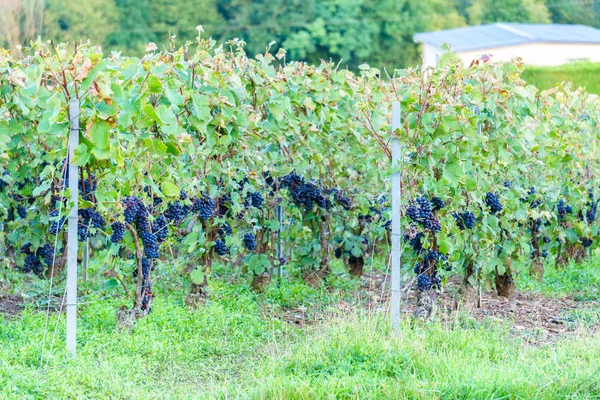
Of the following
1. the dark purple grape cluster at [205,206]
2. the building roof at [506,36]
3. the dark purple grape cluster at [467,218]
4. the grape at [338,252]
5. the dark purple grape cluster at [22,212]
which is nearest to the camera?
the dark purple grape cluster at [205,206]

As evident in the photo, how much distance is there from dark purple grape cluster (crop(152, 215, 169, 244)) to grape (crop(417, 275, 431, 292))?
5.38ft

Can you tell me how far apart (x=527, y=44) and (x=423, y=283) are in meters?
24.9

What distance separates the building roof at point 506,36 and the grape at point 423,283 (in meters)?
24.0

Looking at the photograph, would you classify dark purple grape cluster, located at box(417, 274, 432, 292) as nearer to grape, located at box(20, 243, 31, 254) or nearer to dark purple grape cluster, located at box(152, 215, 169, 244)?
dark purple grape cluster, located at box(152, 215, 169, 244)

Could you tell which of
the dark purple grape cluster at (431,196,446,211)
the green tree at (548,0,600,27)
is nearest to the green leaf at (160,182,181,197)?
the dark purple grape cluster at (431,196,446,211)

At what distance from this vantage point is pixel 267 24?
33.8 metres

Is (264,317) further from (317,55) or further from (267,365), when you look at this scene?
(317,55)

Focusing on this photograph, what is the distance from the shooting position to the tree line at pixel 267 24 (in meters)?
31.4

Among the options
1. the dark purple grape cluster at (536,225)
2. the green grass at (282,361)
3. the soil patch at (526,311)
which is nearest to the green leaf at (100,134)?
the green grass at (282,361)

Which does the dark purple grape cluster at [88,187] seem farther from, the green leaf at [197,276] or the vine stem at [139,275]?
the green leaf at [197,276]

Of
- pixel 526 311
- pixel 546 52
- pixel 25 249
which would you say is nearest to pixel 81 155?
pixel 25 249

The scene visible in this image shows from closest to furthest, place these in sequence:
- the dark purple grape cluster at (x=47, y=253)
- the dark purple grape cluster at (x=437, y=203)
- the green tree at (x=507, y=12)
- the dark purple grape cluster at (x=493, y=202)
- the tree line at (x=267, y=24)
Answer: the dark purple grape cluster at (x=437, y=203)
the dark purple grape cluster at (x=493, y=202)
the dark purple grape cluster at (x=47, y=253)
the tree line at (x=267, y=24)
the green tree at (x=507, y=12)

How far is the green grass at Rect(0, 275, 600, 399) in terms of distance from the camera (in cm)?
396

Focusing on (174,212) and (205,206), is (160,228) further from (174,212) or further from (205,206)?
(205,206)
